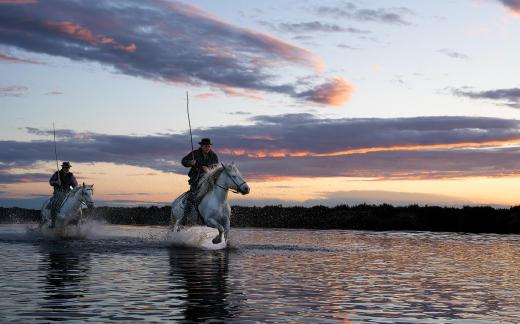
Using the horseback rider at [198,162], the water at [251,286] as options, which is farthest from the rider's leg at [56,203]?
the horseback rider at [198,162]

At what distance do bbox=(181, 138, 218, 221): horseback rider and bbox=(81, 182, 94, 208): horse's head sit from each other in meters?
6.58

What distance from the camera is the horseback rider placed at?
2438 cm

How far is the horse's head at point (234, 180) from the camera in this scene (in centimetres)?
2250

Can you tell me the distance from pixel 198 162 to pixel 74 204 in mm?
8411

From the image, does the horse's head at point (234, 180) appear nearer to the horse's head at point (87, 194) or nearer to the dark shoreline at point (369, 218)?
the horse's head at point (87, 194)

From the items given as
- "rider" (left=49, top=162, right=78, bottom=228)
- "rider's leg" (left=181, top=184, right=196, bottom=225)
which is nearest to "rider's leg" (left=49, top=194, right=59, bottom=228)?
"rider" (left=49, top=162, right=78, bottom=228)

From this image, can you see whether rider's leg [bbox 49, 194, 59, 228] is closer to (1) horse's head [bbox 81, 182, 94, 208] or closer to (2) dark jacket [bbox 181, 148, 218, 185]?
(1) horse's head [bbox 81, 182, 94, 208]

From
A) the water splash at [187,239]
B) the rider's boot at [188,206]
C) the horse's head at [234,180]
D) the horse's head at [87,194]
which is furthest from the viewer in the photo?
the horse's head at [87,194]

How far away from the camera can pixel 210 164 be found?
80.4 feet

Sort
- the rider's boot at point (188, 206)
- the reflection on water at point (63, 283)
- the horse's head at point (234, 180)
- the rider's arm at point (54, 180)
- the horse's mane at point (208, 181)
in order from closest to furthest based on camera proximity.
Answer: the reflection on water at point (63, 283)
the horse's head at point (234, 180)
the horse's mane at point (208, 181)
the rider's boot at point (188, 206)
the rider's arm at point (54, 180)

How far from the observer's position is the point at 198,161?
24562 mm

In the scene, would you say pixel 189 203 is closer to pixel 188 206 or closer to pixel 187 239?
pixel 188 206

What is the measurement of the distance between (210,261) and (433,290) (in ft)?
23.3

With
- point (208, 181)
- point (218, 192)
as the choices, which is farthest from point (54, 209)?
point (218, 192)
